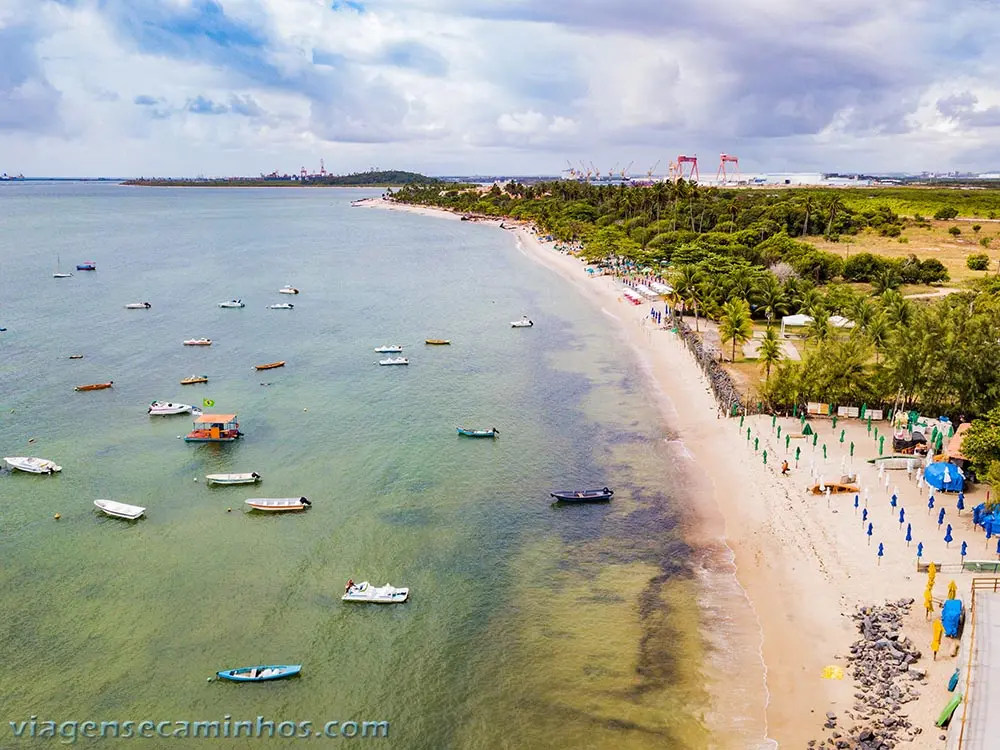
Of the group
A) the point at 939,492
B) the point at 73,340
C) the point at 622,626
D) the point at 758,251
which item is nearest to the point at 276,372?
the point at 73,340

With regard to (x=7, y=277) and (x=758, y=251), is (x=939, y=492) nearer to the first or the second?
(x=758, y=251)

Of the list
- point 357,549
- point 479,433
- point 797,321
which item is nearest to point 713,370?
point 797,321

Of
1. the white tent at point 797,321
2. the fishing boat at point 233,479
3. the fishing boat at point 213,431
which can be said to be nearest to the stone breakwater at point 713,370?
the white tent at point 797,321

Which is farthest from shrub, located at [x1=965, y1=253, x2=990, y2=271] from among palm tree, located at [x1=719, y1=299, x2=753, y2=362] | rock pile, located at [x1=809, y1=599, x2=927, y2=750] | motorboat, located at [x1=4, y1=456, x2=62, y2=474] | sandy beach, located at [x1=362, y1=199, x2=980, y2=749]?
motorboat, located at [x1=4, y1=456, x2=62, y2=474]

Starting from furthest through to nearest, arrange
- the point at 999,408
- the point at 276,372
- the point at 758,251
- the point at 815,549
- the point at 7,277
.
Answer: the point at 7,277 → the point at 758,251 → the point at 276,372 → the point at 999,408 → the point at 815,549

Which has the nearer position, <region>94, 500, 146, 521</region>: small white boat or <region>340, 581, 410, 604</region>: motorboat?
<region>340, 581, 410, 604</region>: motorboat

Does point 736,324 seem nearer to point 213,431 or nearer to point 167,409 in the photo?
point 213,431

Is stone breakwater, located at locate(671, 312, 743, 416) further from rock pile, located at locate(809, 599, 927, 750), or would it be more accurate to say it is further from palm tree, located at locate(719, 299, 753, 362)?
rock pile, located at locate(809, 599, 927, 750)
